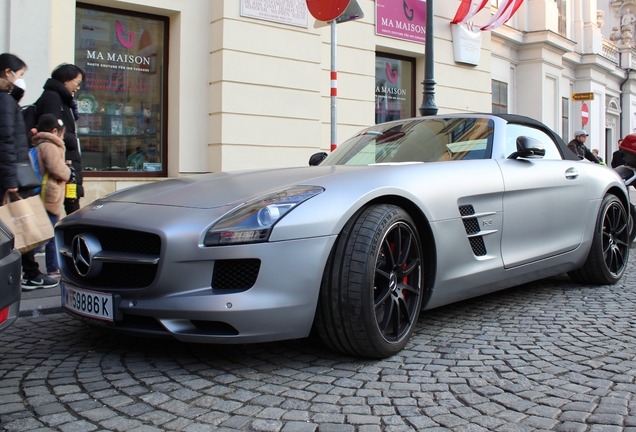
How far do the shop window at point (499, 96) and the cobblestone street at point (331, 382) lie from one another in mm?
14866

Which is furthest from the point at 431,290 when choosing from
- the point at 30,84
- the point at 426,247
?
the point at 30,84

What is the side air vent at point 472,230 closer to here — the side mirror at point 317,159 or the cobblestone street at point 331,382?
the cobblestone street at point 331,382

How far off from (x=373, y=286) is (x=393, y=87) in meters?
9.85

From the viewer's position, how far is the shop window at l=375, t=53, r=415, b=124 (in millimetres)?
12008

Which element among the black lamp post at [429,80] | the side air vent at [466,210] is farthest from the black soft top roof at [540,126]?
the black lamp post at [429,80]

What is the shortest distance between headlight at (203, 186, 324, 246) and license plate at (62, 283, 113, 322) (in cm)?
59

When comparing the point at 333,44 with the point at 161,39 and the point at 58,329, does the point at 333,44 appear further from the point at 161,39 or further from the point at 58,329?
the point at 58,329

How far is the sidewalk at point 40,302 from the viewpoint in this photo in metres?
4.30

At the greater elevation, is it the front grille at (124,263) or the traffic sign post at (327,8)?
the traffic sign post at (327,8)

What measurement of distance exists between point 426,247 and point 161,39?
269 inches

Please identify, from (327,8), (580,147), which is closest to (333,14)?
(327,8)

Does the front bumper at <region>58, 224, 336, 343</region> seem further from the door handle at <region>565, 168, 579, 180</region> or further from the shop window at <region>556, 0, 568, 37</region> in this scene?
the shop window at <region>556, 0, 568, 37</region>

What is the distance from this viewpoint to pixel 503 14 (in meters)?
14.3

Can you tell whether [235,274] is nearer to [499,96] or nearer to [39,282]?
[39,282]
